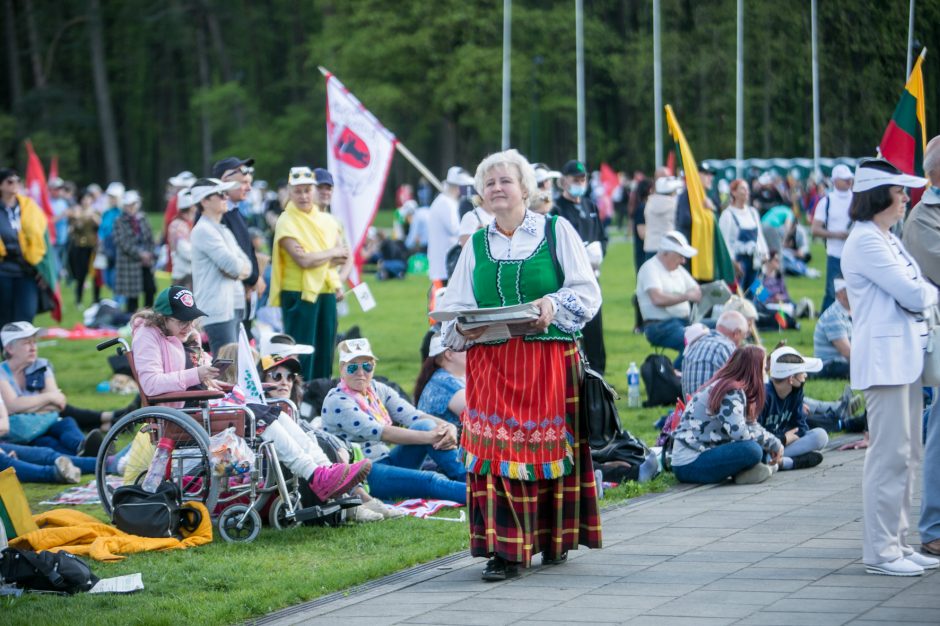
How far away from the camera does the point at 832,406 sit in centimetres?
1089

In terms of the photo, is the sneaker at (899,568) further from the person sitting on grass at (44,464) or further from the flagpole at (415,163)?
the flagpole at (415,163)

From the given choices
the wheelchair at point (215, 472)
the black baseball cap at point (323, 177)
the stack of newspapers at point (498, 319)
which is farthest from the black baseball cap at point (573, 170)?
the stack of newspapers at point (498, 319)

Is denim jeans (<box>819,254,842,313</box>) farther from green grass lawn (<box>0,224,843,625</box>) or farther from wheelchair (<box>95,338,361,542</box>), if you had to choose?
wheelchair (<box>95,338,361,542</box>)

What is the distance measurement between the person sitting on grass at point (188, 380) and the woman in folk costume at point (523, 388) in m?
1.29

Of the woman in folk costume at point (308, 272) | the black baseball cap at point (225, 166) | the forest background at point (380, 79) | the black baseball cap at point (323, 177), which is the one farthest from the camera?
the forest background at point (380, 79)

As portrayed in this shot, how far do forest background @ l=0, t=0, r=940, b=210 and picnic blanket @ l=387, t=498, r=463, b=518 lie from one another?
58.4 ft

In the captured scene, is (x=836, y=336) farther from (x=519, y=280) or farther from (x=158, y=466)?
(x=158, y=466)

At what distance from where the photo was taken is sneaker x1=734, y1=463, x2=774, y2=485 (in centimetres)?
877

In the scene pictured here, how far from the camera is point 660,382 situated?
11.9 meters

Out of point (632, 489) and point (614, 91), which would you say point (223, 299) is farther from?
point (614, 91)

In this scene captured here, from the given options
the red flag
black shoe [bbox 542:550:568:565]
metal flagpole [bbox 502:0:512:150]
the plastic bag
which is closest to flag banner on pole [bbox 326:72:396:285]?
the plastic bag

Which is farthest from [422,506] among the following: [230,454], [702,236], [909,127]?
[702,236]

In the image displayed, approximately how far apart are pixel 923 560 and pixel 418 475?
326 cm

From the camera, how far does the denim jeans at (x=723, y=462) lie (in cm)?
869
